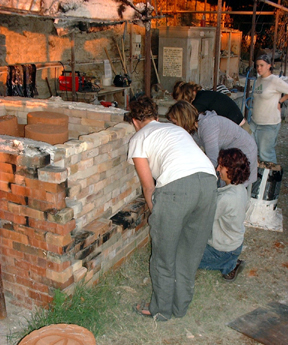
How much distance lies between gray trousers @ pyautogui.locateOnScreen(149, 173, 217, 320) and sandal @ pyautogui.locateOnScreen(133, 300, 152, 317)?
0.20 feet

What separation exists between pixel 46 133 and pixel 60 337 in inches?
74.0

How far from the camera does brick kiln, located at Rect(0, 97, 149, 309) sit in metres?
2.82

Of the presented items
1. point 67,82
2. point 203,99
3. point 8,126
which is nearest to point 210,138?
point 203,99

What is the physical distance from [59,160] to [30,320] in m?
1.32

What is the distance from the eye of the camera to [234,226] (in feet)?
11.5

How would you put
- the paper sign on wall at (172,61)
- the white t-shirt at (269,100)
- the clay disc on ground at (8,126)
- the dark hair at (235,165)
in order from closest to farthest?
the dark hair at (235,165) → the clay disc on ground at (8,126) → the white t-shirt at (269,100) → the paper sign on wall at (172,61)

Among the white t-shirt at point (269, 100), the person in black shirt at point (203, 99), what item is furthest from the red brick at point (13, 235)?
the white t-shirt at point (269, 100)

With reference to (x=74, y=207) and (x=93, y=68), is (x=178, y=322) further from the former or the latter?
Answer: (x=93, y=68)

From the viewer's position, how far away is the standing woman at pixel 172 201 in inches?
106

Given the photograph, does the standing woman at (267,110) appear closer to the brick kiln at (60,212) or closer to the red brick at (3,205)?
the brick kiln at (60,212)

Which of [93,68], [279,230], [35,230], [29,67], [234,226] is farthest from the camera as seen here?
[93,68]

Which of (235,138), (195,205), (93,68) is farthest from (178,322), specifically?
(93,68)

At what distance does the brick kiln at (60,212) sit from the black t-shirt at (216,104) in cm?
84

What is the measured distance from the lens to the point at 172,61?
1159 centimetres
